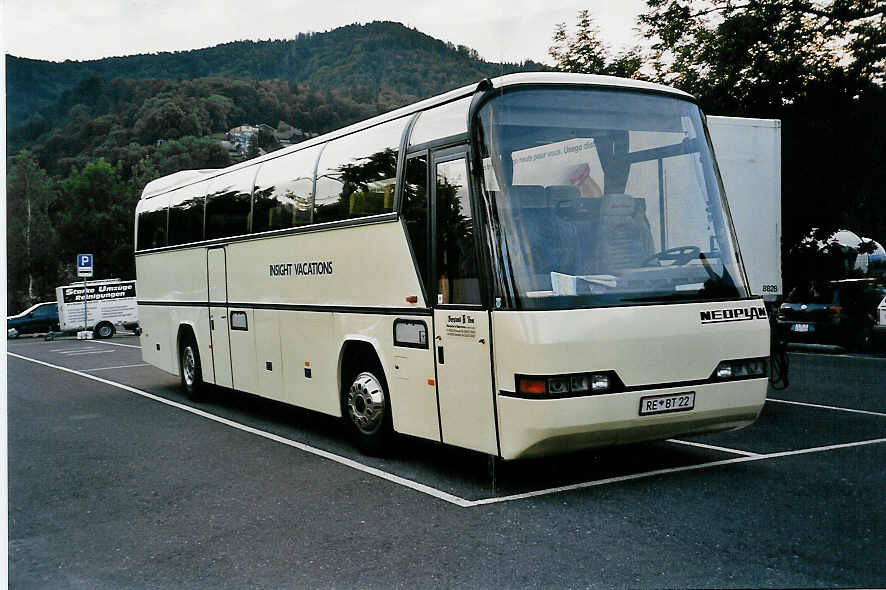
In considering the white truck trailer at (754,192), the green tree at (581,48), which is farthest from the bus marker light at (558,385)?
the white truck trailer at (754,192)

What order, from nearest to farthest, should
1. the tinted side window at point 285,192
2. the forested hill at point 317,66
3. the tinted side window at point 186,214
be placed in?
the forested hill at point 317,66, the tinted side window at point 285,192, the tinted side window at point 186,214

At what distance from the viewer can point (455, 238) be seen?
7.18 meters

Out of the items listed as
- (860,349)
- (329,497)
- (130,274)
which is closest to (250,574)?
(329,497)

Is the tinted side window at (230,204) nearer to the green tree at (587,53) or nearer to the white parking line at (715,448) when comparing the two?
the green tree at (587,53)

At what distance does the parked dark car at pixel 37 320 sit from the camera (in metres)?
39.1

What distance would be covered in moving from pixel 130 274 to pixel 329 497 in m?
52.5

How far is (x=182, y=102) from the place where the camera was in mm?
14312

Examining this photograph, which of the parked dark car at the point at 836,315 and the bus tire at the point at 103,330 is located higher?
the parked dark car at the point at 836,315

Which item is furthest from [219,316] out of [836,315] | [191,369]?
[836,315]

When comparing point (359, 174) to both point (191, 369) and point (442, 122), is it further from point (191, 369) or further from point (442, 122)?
point (191, 369)

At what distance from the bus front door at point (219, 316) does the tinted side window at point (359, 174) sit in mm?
3007

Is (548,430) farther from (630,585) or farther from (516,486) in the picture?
(630,585)

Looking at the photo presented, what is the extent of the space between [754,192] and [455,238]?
498cm

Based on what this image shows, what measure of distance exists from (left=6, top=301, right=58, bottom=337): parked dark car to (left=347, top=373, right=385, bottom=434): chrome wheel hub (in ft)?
113
